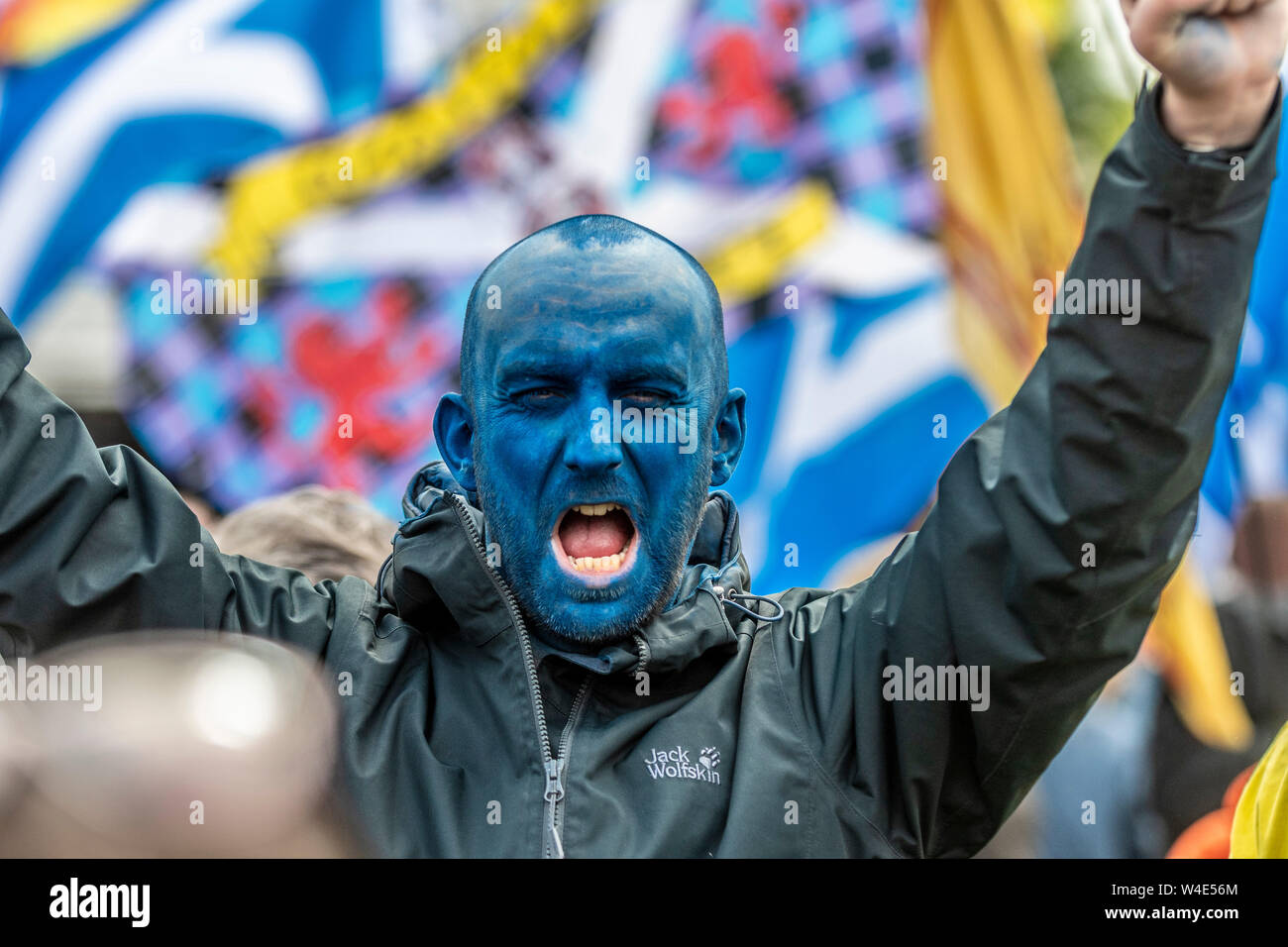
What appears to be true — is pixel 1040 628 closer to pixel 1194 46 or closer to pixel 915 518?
pixel 1194 46

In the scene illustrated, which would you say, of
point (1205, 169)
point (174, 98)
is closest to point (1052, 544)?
point (1205, 169)

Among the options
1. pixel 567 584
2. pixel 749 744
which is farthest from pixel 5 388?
pixel 749 744

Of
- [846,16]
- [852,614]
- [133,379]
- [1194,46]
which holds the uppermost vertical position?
[846,16]

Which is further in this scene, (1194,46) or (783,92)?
(783,92)

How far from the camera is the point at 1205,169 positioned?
169 centimetres

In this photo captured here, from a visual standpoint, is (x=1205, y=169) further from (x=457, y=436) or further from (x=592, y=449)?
(x=457, y=436)

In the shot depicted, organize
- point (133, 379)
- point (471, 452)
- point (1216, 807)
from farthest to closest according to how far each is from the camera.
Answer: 1. point (133, 379)
2. point (1216, 807)
3. point (471, 452)

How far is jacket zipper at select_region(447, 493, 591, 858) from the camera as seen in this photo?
6.40ft

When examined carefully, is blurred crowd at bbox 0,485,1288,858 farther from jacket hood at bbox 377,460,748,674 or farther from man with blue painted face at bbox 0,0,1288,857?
jacket hood at bbox 377,460,748,674

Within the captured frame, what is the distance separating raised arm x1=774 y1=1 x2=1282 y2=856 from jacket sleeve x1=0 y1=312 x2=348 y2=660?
2.68 ft

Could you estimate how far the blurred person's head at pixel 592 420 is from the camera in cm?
204

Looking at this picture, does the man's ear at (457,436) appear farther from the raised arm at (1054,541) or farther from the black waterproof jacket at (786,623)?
the raised arm at (1054,541)
